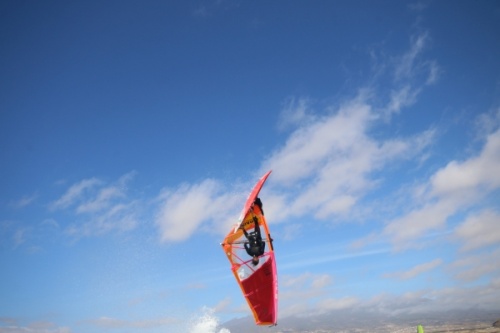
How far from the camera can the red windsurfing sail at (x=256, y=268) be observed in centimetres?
1563

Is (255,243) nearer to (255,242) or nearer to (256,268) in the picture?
(255,242)

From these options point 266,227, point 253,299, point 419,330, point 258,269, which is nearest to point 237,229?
point 266,227

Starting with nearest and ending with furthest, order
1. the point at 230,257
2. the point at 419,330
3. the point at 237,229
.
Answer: the point at 419,330 → the point at 237,229 → the point at 230,257

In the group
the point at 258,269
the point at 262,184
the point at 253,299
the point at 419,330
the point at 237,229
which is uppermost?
the point at 262,184

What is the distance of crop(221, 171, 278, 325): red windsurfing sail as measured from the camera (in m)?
15.6

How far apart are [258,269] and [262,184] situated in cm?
440

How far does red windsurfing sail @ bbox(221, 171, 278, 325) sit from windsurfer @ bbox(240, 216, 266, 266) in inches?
5.3

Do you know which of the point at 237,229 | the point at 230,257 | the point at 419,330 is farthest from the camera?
the point at 230,257

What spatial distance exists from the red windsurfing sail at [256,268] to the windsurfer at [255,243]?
0.44 feet

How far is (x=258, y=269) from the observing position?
16094 millimetres

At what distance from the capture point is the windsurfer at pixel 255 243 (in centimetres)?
1578

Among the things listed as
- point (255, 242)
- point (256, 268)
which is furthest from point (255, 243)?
point (256, 268)

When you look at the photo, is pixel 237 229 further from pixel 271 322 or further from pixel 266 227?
pixel 271 322

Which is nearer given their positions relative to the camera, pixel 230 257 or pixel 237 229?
pixel 237 229
